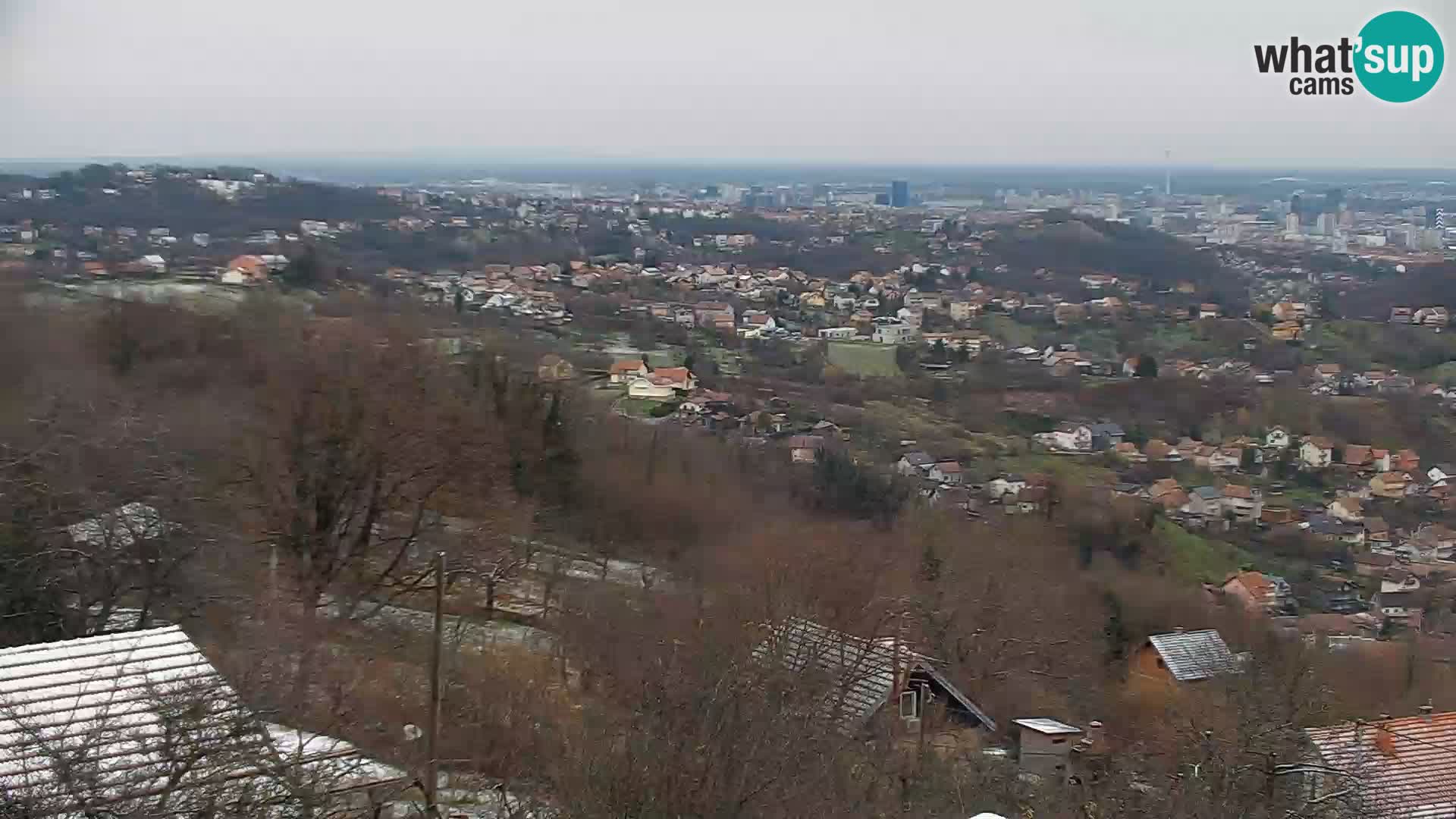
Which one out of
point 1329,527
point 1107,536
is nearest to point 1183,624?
point 1107,536

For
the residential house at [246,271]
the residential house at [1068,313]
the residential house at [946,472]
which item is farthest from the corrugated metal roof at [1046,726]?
the residential house at [1068,313]

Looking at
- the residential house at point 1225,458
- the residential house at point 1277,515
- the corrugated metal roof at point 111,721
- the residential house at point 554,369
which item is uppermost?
the corrugated metal roof at point 111,721

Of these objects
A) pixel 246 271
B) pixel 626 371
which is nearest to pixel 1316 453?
pixel 626 371

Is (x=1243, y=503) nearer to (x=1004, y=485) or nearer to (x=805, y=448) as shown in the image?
(x=1004, y=485)

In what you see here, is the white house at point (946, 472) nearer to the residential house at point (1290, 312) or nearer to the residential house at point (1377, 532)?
the residential house at point (1377, 532)

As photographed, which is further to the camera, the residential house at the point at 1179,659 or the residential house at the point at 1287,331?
the residential house at the point at 1287,331

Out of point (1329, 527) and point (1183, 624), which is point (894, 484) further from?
point (1329, 527)
